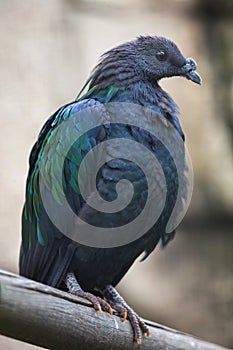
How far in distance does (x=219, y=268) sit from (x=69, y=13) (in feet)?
7.22

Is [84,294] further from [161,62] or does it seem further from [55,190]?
[161,62]

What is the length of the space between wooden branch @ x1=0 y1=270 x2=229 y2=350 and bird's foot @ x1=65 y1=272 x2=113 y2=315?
0.03 metres

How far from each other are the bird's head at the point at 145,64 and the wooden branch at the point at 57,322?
→ 3.46 feet

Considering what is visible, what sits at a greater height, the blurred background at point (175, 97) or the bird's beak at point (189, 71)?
the bird's beak at point (189, 71)

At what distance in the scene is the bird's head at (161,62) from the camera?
304cm

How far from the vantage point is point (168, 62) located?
306cm

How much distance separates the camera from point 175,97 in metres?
5.43

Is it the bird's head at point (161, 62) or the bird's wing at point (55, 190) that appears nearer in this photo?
the bird's wing at point (55, 190)

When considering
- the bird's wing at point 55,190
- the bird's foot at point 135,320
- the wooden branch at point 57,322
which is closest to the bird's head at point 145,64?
the bird's wing at point 55,190

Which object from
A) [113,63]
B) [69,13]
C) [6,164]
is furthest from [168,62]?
[69,13]

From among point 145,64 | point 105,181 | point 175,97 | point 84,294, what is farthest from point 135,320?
point 175,97

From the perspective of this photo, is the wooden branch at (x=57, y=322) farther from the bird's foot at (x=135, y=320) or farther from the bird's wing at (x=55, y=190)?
the bird's wing at (x=55, y=190)

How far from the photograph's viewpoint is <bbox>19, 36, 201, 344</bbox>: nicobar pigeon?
9.03 feet

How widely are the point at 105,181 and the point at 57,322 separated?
76 centimetres
